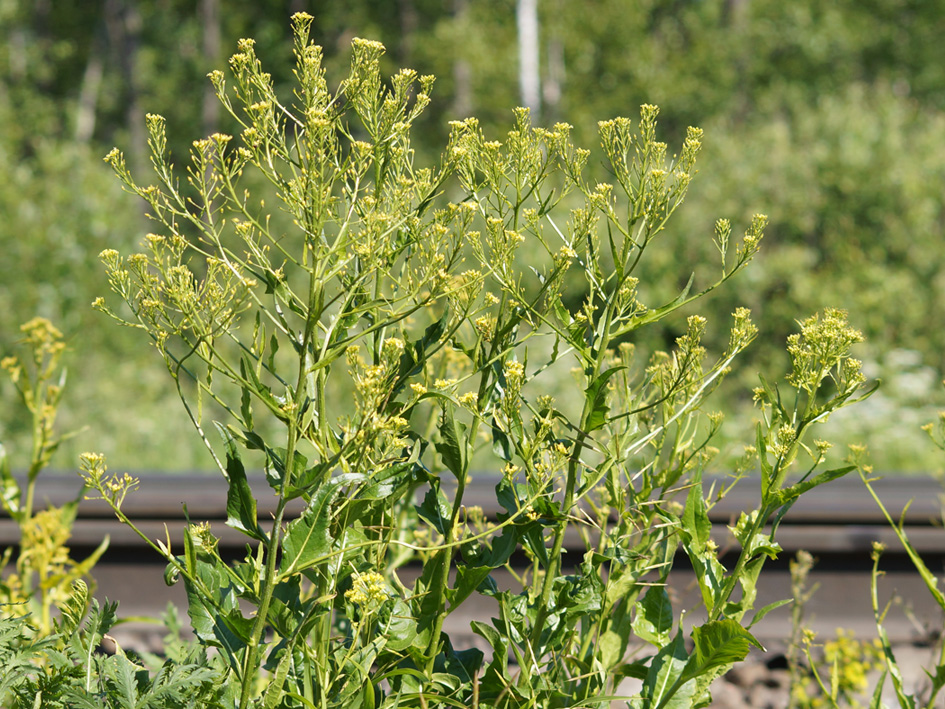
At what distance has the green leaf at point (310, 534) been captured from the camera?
1.34 m

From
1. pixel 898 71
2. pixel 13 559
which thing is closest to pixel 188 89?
pixel 898 71

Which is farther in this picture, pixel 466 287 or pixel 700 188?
pixel 700 188

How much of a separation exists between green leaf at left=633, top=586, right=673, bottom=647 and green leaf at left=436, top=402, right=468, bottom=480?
477 mm

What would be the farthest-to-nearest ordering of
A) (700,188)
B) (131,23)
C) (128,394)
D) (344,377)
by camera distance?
1. (131,23)
2. (700,188)
3. (128,394)
4. (344,377)

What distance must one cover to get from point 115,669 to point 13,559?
216 cm

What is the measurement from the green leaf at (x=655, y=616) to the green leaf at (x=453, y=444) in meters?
0.48

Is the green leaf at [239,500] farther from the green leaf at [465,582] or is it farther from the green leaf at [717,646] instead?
the green leaf at [717,646]

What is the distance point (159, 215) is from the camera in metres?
1.41

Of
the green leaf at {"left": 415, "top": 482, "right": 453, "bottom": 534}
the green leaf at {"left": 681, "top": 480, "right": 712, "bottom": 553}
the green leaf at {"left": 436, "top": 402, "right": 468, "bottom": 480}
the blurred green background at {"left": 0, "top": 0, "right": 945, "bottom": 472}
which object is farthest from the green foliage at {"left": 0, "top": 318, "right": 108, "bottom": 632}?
the blurred green background at {"left": 0, "top": 0, "right": 945, "bottom": 472}

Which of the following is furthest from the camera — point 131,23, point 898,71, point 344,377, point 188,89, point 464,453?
point 188,89

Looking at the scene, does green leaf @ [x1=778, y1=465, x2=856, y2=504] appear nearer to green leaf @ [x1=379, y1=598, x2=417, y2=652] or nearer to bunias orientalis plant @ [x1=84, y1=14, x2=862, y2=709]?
bunias orientalis plant @ [x1=84, y1=14, x2=862, y2=709]

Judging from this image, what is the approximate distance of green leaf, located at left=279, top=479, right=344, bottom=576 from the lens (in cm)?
134

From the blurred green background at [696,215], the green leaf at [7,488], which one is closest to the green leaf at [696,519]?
the green leaf at [7,488]

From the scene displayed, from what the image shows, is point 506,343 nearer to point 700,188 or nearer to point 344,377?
point 344,377
